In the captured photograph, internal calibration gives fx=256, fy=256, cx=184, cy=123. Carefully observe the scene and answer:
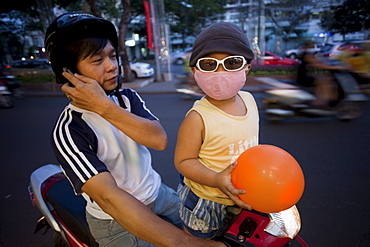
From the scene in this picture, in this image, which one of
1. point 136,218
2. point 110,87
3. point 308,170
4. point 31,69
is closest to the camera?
point 136,218

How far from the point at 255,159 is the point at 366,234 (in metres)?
2.17

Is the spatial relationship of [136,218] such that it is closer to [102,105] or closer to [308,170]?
[102,105]

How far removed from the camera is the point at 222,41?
1121 millimetres

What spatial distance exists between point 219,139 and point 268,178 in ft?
1.20

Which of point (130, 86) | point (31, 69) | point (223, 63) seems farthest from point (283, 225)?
point (31, 69)

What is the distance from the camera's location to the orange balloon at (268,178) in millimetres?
840

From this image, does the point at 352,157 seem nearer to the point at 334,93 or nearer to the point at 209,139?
the point at 334,93

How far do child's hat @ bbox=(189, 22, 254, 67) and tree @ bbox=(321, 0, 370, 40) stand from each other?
2995 cm

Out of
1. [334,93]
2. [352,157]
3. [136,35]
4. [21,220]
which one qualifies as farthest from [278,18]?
[21,220]

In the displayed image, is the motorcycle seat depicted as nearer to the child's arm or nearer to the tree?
the child's arm

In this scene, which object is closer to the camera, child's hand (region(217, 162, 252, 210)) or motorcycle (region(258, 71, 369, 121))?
child's hand (region(217, 162, 252, 210))

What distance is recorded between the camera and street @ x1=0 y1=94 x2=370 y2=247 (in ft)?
7.95

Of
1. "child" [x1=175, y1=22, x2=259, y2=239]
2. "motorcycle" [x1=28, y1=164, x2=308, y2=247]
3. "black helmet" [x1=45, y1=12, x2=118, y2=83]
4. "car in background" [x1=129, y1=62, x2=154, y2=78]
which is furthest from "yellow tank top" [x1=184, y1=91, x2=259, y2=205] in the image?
"car in background" [x1=129, y1=62, x2=154, y2=78]

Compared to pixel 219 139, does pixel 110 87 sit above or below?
above
